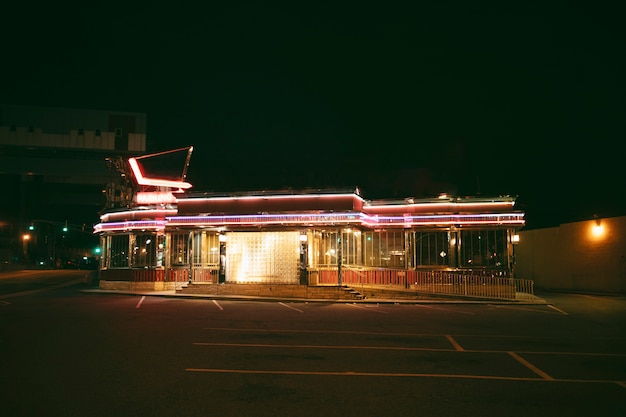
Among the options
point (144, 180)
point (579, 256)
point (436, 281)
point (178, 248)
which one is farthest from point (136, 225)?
point (579, 256)

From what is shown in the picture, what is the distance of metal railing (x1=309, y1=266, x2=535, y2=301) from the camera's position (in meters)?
27.6

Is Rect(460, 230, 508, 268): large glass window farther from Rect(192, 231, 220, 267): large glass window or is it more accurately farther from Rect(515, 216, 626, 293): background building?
Rect(192, 231, 220, 267): large glass window

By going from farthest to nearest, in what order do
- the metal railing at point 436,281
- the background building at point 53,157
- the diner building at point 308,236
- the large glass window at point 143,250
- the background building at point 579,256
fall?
the background building at point 53,157, the large glass window at point 143,250, the background building at point 579,256, the diner building at point 308,236, the metal railing at point 436,281

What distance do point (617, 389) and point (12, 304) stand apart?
2313 centimetres

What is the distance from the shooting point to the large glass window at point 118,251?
34750mm

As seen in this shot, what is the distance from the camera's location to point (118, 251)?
35.1 metres

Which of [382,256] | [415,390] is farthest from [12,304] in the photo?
[415,390]

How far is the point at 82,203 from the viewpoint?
2911 inches

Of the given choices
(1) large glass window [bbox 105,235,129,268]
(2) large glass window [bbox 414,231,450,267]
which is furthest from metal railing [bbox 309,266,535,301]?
(1) large glass window [bbox 105,235,129,268]

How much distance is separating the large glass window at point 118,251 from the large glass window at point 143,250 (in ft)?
2.86

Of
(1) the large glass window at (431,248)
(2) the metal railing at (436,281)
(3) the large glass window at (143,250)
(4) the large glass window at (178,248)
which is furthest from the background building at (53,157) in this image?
(1) the large glass window at (431,248)

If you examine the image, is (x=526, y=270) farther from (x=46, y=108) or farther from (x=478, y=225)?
(x=46, y=108)

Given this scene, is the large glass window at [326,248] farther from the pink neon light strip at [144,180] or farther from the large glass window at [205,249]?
the pink neon light strip at [144,180]

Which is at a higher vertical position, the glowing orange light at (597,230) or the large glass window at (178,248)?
the glowing orange light at (597,230)
